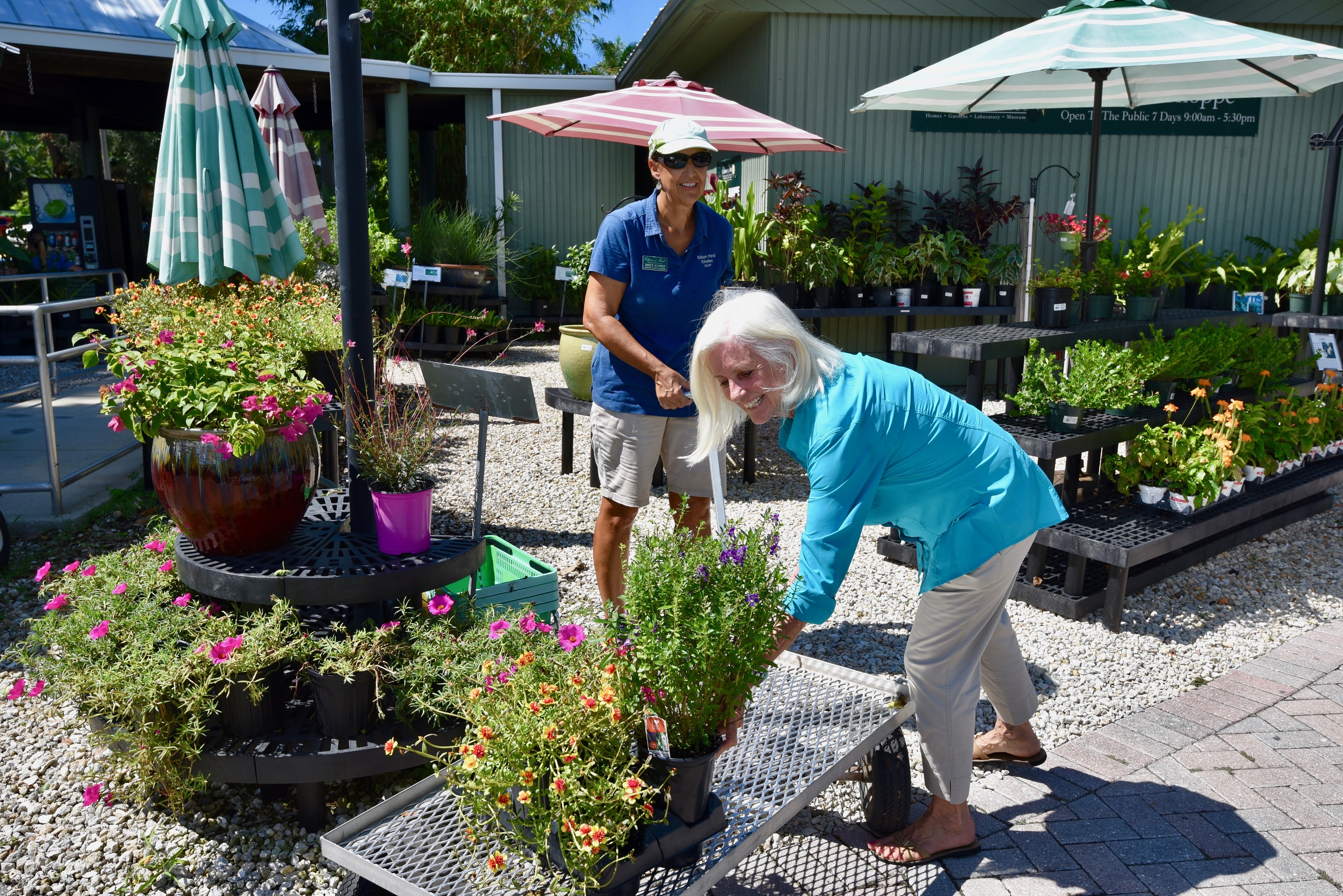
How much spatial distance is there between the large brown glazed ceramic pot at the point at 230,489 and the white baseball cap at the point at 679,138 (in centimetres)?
135

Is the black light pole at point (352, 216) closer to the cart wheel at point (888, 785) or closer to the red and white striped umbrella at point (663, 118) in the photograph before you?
the cart wheel at point (888, 785)

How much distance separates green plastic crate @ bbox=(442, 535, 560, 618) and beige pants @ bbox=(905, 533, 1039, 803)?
45.7 inches

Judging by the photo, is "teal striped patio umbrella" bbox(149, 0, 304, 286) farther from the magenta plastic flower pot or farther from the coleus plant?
the magenta plastic flower pot

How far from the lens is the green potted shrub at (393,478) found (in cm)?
241

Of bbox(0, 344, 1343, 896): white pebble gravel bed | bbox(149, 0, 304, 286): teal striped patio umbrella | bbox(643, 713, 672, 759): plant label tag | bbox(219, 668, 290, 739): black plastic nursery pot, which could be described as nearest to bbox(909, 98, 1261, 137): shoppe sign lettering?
bbox(0, 344, 1343, 896): white pebble gravel bed

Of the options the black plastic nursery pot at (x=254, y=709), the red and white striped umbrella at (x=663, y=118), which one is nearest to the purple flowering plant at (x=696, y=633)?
the black plastic nursery pot at (x=254, y=709)

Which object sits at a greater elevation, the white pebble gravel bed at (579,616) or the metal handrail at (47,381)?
the metal handrail at (47,381)

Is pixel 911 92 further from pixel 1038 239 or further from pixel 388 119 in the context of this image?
pixel 388 119

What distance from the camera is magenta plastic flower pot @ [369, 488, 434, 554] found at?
94.7 inches

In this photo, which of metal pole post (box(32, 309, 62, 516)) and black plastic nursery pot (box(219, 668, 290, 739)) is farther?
metal pole post (box(32, 309, 62, 516))

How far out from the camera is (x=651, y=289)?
116 inches

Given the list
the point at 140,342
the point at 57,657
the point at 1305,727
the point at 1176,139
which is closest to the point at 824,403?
the point at 140,342

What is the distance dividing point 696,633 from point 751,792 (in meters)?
0.56

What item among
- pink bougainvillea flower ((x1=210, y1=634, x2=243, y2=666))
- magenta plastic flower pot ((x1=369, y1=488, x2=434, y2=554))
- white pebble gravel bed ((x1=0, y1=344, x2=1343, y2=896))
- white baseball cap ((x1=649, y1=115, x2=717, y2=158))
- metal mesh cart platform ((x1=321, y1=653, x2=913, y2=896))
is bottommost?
white pebble gravel bed ((x1=0, y1=344, x2=1343, y2=896))
